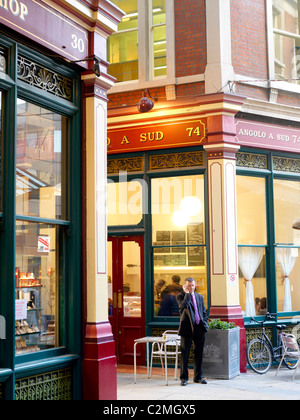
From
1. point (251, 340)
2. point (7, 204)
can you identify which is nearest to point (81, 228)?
point (7, 204)

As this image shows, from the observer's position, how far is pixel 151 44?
12828mm

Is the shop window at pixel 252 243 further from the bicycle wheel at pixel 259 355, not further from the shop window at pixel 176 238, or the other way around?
the shop window at pixel 176 238

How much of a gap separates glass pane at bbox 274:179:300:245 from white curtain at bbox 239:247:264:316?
0.74 m

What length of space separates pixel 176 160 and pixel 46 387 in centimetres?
627

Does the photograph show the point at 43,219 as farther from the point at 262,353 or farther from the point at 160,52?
the point at 160,52

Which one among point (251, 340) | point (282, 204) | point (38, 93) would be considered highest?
point (38, 93)

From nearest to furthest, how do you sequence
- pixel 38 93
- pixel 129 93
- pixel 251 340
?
pixel 38 93 → pixel 251 340 → pixel 129 93

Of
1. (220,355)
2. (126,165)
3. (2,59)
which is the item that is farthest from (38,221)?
(126,165)

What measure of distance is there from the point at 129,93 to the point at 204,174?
246 cm

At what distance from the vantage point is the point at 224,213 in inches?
456

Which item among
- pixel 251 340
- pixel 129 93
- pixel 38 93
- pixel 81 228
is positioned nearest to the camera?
pixel 38 93

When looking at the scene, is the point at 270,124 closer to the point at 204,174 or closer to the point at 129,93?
the point at 204,174

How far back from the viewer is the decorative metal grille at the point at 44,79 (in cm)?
715

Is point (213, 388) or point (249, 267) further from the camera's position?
point (249, 267)
